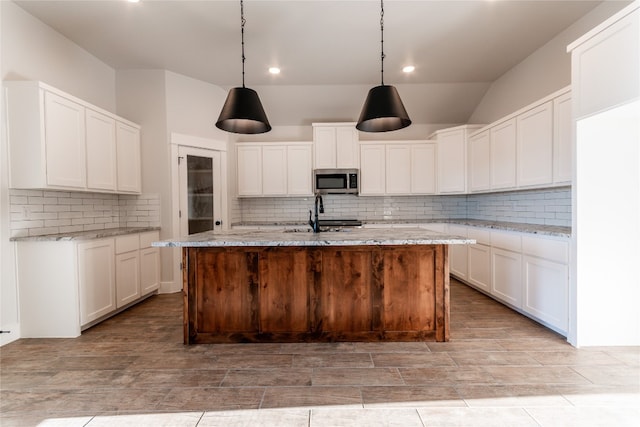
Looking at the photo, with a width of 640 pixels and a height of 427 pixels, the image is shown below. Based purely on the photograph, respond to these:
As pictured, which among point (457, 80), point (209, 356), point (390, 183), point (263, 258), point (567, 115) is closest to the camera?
point (209, 356)

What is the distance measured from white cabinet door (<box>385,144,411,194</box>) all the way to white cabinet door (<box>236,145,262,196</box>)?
7.28 feet

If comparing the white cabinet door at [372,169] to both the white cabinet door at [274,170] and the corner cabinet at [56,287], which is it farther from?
the corner cabinet at [56,287]

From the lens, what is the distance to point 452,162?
4875mm

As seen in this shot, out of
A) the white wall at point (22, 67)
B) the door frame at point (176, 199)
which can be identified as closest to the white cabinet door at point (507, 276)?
the door frame at point (176, 199)

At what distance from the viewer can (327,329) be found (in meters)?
2.62

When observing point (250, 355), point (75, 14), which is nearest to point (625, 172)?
point (250, 355)

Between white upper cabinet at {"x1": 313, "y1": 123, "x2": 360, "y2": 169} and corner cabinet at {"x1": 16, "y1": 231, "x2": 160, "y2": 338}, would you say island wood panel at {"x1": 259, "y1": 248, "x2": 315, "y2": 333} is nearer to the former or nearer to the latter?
corner cabinet at {"x1": 16, "y1": 231, "x2": 160, "y2": 338}

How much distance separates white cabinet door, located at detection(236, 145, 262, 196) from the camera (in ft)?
17.1

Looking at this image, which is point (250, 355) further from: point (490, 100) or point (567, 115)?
point (490, 100)

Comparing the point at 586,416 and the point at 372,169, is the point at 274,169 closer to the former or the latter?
the point at 372,169

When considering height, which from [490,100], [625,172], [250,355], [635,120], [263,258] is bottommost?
[250,355]

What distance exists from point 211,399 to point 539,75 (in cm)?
481

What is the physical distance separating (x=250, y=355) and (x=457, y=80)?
15.6 ft

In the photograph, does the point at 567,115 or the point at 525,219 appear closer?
the point at 567,115
